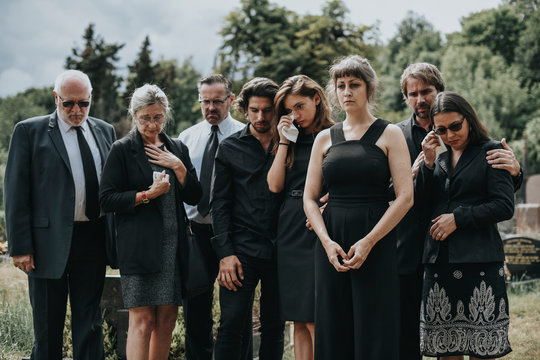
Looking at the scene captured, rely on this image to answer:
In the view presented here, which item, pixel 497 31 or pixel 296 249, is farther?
pixel 497 31

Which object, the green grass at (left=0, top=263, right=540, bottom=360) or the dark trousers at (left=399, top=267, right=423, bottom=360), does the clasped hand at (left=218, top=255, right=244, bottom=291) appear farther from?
the green grass at (left=0, top=263, right=540, bottom=360)

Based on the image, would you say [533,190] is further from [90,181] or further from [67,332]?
[90,181]

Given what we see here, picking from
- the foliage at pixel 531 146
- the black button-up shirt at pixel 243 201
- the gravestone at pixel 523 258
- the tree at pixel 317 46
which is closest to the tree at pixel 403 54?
the tree at pixel 317 46

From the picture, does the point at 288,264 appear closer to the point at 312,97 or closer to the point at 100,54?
the point at 312,97

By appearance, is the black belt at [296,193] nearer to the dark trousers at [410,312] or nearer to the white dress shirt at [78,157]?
the dark trousers at [410,312]

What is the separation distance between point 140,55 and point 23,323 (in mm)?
36688

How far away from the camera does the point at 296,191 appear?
366 centimetres

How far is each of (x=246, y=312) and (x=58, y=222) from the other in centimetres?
157

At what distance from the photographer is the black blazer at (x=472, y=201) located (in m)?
3.42

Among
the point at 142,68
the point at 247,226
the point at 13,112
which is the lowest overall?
the point at 247,226

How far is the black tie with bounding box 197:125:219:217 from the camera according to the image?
450cm

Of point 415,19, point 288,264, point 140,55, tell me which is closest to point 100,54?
point 140,55

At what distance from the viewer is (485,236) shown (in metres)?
3.50

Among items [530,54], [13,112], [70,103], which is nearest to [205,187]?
[70,103]
